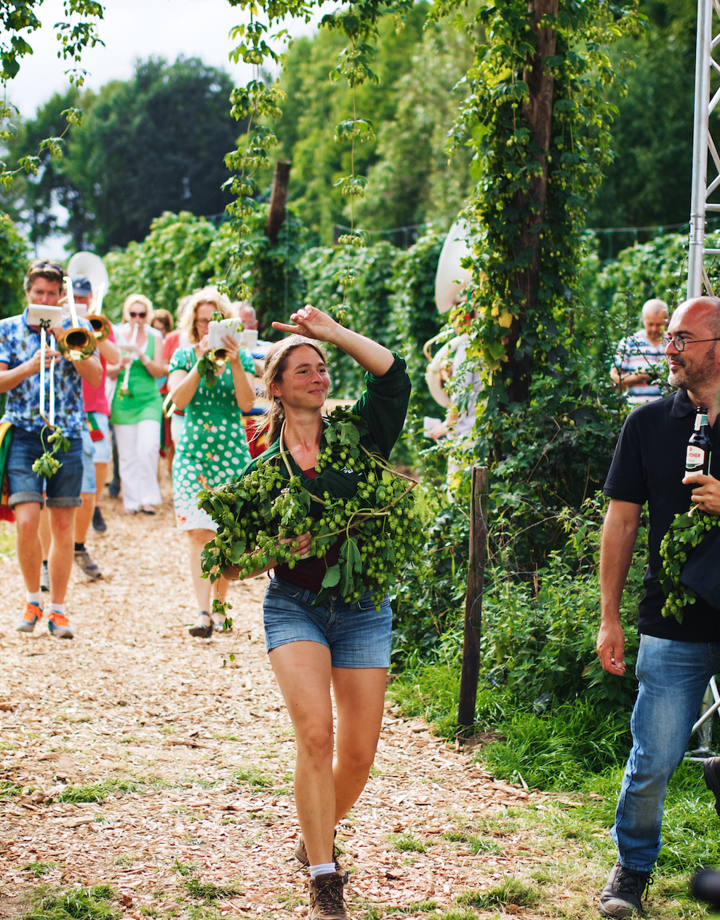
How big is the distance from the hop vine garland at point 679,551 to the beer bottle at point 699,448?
128 mm

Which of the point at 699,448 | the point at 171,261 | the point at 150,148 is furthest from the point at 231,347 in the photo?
the point at 150,148

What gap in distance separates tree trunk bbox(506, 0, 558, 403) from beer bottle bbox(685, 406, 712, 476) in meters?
2.85

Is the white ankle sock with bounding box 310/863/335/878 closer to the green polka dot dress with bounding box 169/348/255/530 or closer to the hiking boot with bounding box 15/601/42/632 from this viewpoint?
the green polka dot dress with bounding box 169/348/255/530

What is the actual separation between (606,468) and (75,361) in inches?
129

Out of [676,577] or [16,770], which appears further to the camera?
[16,770]

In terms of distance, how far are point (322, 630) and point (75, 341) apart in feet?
10.9

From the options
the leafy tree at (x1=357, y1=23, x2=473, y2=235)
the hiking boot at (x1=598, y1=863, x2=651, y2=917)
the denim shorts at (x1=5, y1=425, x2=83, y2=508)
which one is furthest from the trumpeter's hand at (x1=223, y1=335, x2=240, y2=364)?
the leafy tree at (x1=357, y1=23, x2=473, y2=235)

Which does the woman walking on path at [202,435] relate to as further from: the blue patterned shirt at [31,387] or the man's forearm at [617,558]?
the man's forearm at [617,558]

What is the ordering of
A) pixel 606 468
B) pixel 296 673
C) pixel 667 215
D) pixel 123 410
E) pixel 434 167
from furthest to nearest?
1. pixel 434 167
2. pixel 667 215
3. pixel 123 410
4. pixel 606 468
5. pixel 296 673

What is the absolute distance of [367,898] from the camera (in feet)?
10.5

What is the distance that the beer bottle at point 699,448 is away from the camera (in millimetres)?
2830

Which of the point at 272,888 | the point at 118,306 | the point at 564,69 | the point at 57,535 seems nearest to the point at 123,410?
the point at 57,535

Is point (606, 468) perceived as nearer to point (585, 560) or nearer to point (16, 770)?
point (585, 560)

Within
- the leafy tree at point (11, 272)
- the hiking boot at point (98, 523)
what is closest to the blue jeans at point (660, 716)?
Result: the hiking boot at point (98, 523)
